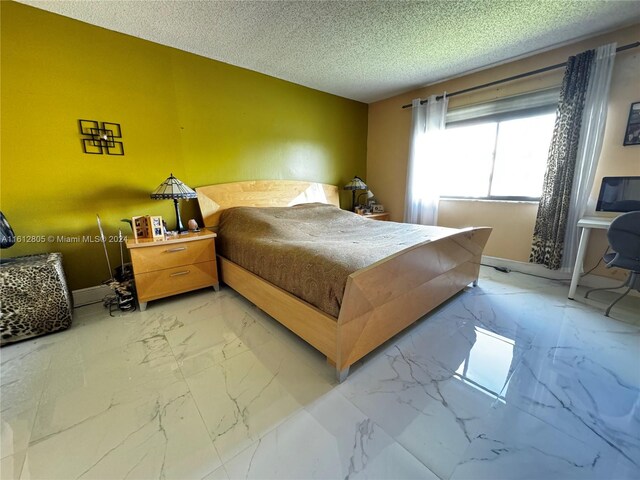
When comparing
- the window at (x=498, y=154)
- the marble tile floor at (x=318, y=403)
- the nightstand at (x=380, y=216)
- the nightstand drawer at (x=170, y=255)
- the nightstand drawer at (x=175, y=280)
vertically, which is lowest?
the marble tile floor at (x=318, y=403)

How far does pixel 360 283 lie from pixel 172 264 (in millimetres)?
1810

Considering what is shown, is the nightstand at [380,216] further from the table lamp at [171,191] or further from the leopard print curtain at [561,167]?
the table lamp at [171,191]

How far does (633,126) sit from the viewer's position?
2.29 m

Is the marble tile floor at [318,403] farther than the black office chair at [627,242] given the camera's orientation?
No

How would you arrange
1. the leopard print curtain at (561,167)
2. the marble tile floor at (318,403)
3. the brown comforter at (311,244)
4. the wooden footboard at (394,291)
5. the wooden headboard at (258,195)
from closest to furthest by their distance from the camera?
the marble tile floor at (318,403)
the wooden footboard at (394,291)
the brown comforter at (311,244)
the leopard print curtain at (561,167)
the wooden headboard at (258,195)

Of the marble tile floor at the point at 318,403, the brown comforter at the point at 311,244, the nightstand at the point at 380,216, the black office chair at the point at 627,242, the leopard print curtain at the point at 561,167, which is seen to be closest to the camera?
the marble tile floor at the point at 318,403

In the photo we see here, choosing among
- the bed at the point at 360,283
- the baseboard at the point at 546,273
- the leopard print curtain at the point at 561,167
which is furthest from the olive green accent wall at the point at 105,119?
Answer: the baseboard at the point at 546,273

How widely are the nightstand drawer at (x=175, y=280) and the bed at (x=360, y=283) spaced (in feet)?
0.53

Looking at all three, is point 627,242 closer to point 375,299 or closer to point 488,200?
point 488,200

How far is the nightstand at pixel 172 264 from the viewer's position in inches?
84.3

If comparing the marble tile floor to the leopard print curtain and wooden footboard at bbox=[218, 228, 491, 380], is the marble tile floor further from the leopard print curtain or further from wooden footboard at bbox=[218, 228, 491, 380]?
the leopard print curtain

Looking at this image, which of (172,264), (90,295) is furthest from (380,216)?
(90,295)

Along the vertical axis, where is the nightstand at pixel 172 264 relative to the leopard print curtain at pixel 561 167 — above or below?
below

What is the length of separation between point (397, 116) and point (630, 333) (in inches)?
136
